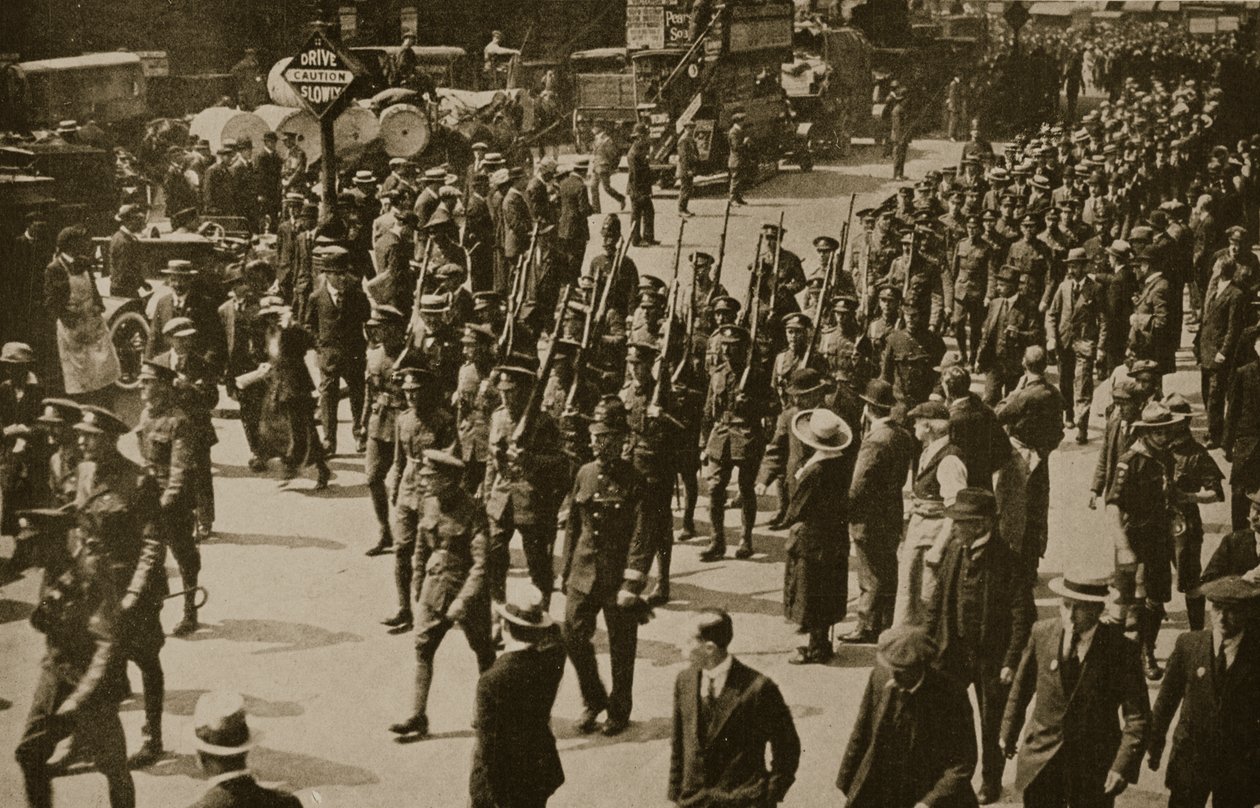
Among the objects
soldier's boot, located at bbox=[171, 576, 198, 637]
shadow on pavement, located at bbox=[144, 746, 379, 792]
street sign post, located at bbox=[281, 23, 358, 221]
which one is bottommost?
shadow on pavement, located at bbox=[144, 746, 379, 792]

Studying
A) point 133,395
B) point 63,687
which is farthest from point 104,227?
point 63,687

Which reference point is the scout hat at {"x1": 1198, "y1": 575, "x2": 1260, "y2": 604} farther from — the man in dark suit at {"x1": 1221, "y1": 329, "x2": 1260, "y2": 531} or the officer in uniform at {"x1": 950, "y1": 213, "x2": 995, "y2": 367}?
the officer in uniform at {"x1": 950, "y1": 213, "x2": 995, "y2": 367}

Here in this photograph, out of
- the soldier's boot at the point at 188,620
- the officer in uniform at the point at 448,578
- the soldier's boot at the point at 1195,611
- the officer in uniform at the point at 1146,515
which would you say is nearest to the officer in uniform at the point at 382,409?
the soldier's boot at the point at 188,620

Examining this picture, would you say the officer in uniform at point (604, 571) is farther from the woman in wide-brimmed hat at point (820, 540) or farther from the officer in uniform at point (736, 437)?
the officer in uniform at point (736, 437)

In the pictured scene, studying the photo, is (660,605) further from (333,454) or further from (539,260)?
(539,260)

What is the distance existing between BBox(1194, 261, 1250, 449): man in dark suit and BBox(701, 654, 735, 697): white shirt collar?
337 inches

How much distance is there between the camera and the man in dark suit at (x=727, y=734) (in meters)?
6.10

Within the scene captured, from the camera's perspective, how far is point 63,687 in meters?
6.91

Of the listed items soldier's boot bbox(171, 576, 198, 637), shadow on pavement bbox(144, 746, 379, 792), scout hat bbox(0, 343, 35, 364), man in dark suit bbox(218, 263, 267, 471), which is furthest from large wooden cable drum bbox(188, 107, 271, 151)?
shadow on pavement bbox(144, 746, 379, 792)

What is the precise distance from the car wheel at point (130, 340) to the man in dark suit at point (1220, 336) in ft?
35.6

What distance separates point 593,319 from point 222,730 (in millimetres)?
7481

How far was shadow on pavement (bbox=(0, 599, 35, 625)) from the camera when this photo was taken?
967cm

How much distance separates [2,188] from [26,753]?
8448mm

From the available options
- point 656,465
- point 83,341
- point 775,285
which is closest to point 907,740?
point 656,465
